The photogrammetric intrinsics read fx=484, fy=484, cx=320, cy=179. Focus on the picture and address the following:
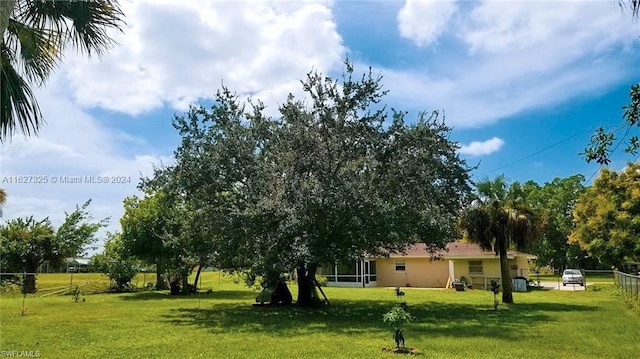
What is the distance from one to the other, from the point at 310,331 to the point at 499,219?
1081 centimetres

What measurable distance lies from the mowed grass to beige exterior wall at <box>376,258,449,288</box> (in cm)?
1528

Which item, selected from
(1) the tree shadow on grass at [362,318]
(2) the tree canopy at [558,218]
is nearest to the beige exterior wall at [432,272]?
(1) the tree shadow on grass at [362,318]

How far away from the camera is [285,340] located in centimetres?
1130

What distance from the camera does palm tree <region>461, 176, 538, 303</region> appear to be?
787 inches

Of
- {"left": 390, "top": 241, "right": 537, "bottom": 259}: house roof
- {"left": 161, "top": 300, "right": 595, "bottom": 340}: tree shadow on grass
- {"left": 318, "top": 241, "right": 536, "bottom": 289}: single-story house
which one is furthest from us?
{"left": 318, "top": 241, "right": 536, "bottom": 289}: single-story house

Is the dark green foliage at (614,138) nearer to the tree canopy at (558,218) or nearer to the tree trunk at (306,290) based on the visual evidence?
the tree trunk at (306,290)

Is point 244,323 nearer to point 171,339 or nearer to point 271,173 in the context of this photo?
point 171,339

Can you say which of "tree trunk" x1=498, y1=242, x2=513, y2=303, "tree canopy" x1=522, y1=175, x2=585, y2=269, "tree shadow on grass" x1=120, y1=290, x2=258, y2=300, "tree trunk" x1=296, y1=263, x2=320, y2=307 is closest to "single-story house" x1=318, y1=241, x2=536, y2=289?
"tree shadow on grass" x1=120, y1=290, x2=258, y2=300

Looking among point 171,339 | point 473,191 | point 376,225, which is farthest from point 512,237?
point 171,339

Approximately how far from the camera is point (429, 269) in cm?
3503

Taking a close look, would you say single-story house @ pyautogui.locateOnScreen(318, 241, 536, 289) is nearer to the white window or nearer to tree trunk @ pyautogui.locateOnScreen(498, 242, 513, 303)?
the white window

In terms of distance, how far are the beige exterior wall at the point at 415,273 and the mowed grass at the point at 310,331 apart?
50.1 ft

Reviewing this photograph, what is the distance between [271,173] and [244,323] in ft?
16.3

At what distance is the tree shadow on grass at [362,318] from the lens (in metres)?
13.0
